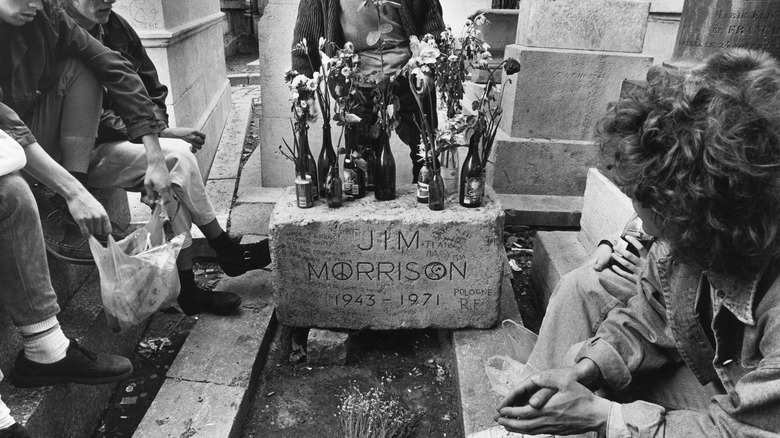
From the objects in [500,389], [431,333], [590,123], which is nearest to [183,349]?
[431,333]

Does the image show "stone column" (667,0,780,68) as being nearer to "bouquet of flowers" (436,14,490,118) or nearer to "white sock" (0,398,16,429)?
"bouquet of flowers" (436,14,490,118)

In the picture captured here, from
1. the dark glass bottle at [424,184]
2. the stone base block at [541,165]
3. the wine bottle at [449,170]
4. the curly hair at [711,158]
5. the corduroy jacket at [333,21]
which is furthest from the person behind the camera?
the stone base block at [541,165]

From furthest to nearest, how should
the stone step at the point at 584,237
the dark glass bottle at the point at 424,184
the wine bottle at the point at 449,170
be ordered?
the stone step at the point at 584,237
the wine bottle at the point at 449,170
the dark glass bottle at the point at 424,184

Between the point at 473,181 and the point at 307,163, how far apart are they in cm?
88

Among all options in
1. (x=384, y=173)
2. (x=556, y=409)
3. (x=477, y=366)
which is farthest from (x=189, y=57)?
(x=556, y=409)

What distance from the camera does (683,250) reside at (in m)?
1.27

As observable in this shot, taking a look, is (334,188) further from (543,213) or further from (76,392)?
(543,213)

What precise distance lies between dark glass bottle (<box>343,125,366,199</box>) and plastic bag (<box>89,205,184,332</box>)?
888mm

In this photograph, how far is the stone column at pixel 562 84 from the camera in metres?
4.34

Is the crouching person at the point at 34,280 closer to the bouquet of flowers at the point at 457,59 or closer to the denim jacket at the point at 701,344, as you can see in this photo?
the bouquet of flowers at the point at 457,59

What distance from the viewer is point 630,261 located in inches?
80.0

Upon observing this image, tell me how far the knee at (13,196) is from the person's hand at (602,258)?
205 cm

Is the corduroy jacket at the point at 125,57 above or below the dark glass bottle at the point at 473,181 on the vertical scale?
above

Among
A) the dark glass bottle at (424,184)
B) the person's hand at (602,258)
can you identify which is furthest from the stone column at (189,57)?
the person's hand at (602,258)
